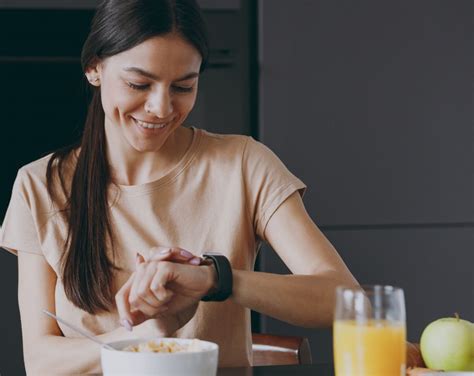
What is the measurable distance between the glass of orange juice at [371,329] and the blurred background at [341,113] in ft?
4.77

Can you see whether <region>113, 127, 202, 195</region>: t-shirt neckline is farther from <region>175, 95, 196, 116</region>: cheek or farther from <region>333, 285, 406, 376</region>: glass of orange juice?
<region>333, 285, 406, 376</region>: glass of orange juice

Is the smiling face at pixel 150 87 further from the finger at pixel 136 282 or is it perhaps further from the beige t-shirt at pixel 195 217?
the finger at pixel 136 282

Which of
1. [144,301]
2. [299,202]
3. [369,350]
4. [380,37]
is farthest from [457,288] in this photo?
[369,350]

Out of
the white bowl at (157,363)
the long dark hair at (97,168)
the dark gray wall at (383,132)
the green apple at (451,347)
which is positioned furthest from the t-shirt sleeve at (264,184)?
the dark gray wall at (383,132)

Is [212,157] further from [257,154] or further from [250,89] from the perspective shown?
[250,89]

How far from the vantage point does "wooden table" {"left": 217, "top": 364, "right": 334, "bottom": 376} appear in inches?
51.5

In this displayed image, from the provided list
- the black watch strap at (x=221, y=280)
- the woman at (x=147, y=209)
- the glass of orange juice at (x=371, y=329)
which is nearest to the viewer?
the glass of orange juice at (x=371, y=329)

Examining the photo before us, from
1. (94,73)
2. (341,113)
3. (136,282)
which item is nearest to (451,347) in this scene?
(136,282)

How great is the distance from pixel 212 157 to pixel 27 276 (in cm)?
41

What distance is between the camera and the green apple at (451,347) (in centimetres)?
133

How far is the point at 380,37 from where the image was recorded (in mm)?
2602

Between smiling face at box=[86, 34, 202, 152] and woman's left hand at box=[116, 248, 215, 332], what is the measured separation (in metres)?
0.31

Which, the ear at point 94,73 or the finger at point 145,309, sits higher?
the ear at point 94,73

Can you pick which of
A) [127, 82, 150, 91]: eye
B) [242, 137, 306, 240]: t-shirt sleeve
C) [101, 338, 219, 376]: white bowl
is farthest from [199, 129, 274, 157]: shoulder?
[101, 338, 219, 376]: white bowl
